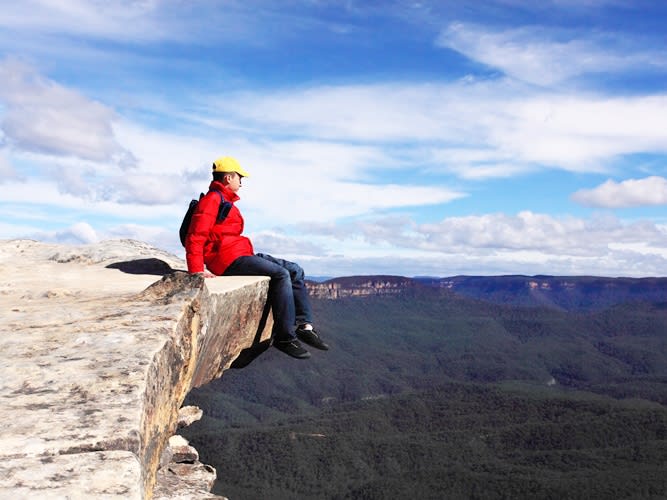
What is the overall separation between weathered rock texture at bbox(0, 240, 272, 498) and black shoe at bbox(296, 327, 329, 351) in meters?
0.98

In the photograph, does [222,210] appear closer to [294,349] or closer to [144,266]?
[294,349]

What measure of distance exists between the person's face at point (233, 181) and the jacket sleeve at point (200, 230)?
0.62 metres

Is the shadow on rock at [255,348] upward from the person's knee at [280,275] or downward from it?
downward

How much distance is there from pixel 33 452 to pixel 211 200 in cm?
809

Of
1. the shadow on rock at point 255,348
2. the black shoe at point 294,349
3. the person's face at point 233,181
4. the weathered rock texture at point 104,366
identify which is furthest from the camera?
the shadow on rock at point 255,348

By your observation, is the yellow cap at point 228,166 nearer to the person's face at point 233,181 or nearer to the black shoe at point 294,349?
the person's face at point 233,181

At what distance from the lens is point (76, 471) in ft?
16.8

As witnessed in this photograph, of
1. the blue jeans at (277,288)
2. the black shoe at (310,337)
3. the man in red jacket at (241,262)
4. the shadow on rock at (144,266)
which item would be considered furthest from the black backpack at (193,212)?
the black shoe at (310,337)

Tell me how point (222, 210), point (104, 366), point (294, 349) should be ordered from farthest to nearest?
1. point (294, 349)
2. point (222, 210)
3. point (104, 366)

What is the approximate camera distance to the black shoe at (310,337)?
535 inches

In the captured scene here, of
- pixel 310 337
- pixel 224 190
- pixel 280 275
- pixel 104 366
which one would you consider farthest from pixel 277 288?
pixel 104 366

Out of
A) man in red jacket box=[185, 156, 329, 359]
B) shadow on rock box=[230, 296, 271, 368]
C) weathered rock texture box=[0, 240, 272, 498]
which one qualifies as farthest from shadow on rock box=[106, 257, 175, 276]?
shadow on rock box=[230, 296, 271, 368]

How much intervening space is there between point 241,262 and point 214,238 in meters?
0.82

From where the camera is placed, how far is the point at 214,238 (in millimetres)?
13547
